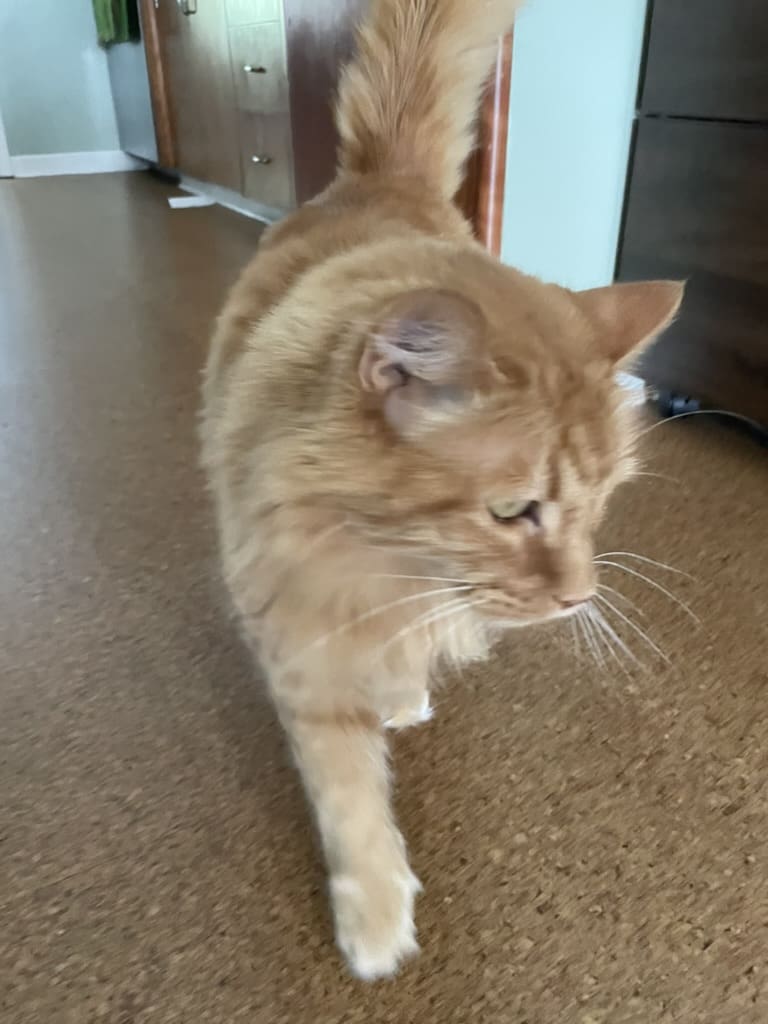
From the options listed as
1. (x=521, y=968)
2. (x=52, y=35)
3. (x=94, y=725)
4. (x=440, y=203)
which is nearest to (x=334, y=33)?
(x=440, y=203)

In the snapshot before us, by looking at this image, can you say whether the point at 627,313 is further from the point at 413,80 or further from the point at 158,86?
the point at 158,86

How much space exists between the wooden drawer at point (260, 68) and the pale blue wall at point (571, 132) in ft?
5.39

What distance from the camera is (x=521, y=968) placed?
82cm

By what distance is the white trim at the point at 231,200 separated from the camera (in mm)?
3715

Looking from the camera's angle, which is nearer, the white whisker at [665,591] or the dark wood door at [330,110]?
the white whisker at [665,591]

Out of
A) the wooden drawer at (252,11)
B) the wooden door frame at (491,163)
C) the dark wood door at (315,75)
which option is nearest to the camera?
the wooden door frame at (491,163)

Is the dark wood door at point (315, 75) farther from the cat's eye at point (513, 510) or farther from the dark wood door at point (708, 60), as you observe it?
the cat's eye at point (513, 510)

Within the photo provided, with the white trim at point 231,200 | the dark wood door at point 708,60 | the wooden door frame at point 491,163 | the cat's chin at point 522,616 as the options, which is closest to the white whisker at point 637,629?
the cat's chin at point 522,616

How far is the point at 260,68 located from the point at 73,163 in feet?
11.0

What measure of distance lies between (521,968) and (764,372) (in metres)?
1.21

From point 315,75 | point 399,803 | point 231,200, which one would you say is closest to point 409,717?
point 399,803

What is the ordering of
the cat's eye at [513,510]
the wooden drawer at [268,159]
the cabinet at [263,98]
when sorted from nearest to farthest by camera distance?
the cat's eye at [513,510]
the cabinet at [263,98]
the wooden drawer at [268,159]

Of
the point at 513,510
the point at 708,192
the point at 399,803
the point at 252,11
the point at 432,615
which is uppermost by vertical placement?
the point at 252,11

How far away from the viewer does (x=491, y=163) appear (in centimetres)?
196
